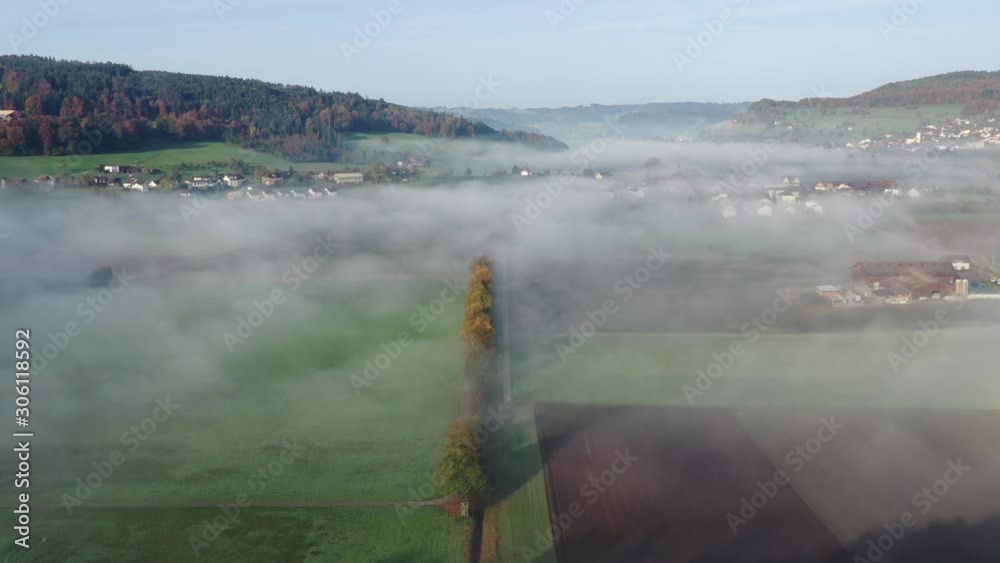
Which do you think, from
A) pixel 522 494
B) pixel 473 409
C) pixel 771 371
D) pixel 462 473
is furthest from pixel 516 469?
pixel 771 371

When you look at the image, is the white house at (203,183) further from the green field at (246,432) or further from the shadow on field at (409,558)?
the shadow on field at (409,558)

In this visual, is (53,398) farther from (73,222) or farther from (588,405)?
(73,222)

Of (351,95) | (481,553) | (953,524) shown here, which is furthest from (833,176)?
(481,553)

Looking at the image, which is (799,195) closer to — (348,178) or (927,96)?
(348,178)

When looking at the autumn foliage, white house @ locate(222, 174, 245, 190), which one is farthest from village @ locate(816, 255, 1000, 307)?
white house @ locate(222, 174, 245, 190)

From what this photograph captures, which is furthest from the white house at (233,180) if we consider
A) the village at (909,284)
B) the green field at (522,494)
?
the green field at (522,494)

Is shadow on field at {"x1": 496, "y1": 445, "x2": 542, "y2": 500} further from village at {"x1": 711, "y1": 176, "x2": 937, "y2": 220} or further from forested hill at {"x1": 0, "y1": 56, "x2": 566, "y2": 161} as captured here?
forested hill at {"x1": 0, "y1": 56, "x2": 566, "y2": 161}
